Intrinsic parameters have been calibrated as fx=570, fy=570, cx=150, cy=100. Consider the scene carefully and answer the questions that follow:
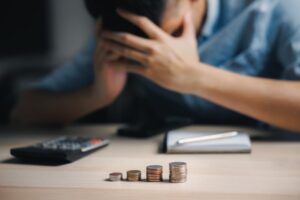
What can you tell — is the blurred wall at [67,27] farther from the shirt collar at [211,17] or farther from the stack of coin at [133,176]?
the stack of coin at [133,176]

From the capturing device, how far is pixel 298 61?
35.8 inches

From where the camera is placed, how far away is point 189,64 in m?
0.94

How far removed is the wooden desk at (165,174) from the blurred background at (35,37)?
98 cm

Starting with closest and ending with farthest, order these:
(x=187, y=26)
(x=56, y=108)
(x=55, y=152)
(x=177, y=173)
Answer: (x=177, y=173)
(x=55, y=152)
(x=187, y=26)
(x=56, y=108)

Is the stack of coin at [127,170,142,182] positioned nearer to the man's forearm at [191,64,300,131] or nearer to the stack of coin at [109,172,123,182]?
the stack of coin at [109,172,123,182]

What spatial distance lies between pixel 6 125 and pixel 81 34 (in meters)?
0.92

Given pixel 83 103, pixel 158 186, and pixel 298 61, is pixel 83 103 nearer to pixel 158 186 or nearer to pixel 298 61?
pixel 298 61

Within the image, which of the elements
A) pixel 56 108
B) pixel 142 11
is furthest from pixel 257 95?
pixel 56 108

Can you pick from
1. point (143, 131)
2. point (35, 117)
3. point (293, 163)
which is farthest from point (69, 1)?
point (293, 163)

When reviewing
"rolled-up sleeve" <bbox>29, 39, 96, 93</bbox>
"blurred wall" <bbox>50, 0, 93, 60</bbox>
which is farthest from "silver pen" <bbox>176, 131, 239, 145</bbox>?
"blurred wall" <bbox>50, 0, 93, 60</bbox>

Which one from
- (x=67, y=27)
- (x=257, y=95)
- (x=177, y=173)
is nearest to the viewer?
(x=177, y=173)

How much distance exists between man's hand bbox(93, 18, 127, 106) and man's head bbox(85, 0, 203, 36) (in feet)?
0.16

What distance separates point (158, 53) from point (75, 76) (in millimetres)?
337

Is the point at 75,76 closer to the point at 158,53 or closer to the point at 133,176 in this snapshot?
the point at 158,53
